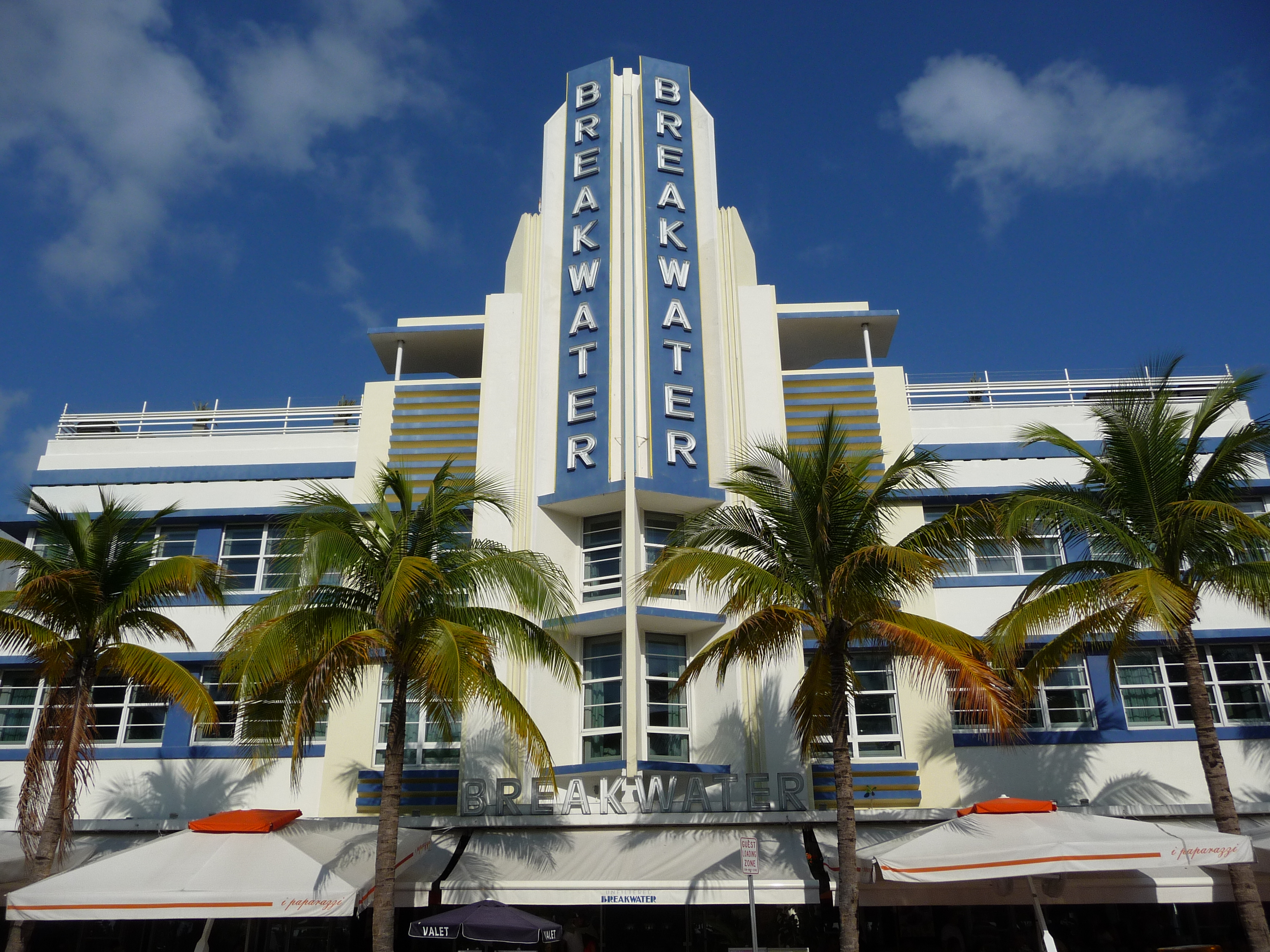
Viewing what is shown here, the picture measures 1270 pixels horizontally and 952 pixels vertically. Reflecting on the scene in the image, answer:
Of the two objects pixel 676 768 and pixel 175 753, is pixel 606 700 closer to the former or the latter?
pixel 676 768

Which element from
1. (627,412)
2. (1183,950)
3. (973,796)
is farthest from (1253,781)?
(627,412)

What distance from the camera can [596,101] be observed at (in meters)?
26.9

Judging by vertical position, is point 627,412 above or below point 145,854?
above

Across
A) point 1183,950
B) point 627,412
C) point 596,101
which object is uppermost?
point 596,101

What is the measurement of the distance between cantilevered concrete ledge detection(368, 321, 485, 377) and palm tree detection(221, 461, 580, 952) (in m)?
10.5

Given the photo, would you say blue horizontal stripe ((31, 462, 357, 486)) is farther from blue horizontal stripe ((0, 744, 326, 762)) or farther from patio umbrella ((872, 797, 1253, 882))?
patio umbrella ((872, 797, 1253, 882))

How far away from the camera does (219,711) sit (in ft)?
77.7

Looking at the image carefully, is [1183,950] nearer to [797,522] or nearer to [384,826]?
[797,522]

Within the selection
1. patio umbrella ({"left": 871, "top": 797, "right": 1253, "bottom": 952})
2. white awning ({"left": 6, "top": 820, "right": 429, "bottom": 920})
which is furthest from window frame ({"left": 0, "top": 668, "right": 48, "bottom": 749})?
patio umbrella ({"left": 871, "top": 797, "right": 1253, "bottom": 952})

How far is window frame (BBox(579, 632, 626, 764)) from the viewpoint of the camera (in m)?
20.7

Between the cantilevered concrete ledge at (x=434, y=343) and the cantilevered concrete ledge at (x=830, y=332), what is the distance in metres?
8.10

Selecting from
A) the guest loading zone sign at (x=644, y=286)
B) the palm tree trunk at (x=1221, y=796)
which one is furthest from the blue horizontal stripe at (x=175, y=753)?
the palm tree trunk at (x=1221, y=796)

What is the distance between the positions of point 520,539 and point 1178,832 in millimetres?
13613

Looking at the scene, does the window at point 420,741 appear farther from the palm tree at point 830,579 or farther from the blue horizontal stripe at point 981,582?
the blue horizontal stripe at point 981,582
